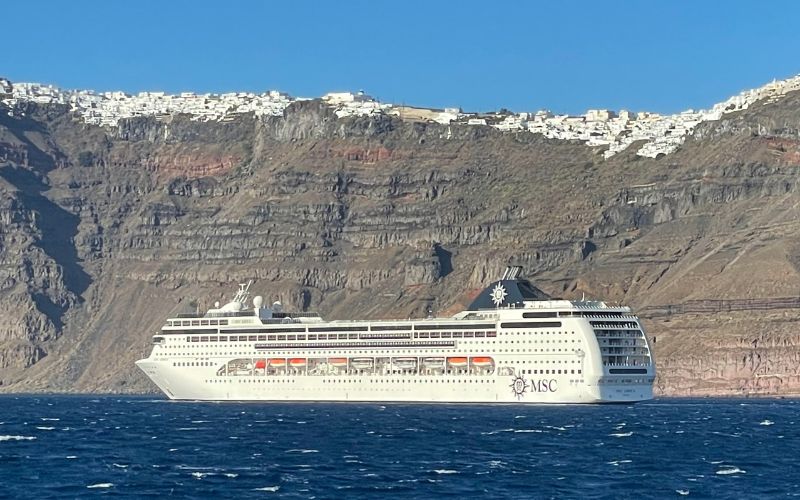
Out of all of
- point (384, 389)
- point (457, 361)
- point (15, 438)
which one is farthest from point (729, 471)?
point (384, 389)

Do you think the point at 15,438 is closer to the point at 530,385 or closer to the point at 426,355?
Answer: the point at 530,385

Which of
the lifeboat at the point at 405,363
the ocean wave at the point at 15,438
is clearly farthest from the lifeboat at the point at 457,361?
the ocean wave at the point at 15,438

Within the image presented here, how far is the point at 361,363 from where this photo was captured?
14538 centimetres

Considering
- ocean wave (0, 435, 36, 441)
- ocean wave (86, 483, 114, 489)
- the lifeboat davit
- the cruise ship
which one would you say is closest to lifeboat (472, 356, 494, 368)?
the lifeboat davit

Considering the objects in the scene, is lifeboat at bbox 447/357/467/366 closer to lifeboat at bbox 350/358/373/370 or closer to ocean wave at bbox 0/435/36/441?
lifeboat at bbox 350/358/373/370

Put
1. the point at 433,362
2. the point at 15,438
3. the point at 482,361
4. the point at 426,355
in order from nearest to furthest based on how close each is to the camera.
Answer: the point at 15,438
the point at 482,361
the point at 433,362
the point at 426,355

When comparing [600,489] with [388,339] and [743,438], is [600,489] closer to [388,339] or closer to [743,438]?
[743,438]

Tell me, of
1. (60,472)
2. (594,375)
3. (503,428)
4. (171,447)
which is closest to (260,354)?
(594,375)

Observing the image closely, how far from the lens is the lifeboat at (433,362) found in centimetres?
14112

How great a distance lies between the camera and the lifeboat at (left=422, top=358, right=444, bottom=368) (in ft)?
463

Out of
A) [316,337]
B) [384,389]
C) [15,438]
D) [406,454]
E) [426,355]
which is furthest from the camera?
[316,337]

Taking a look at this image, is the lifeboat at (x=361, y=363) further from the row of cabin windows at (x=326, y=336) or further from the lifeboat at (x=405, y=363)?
the lifeboat at (x=405, y=363)

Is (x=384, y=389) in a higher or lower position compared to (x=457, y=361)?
lower

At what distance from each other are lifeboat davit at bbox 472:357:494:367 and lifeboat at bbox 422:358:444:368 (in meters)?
3.13
